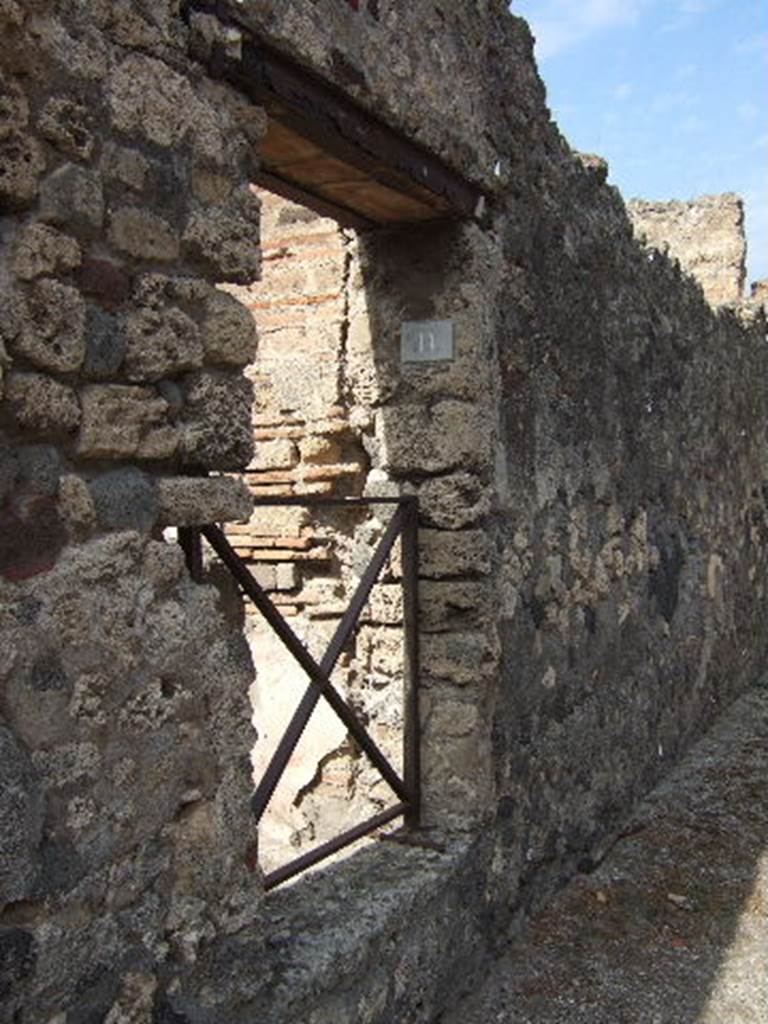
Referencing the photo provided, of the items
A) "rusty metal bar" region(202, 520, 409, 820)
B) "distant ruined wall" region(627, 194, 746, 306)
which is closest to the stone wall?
"rusty metal bar" region(202, 520, 409, 820)

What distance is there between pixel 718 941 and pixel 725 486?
3520 millimetres

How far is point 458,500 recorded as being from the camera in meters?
3.03

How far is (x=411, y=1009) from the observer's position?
8.73 feet

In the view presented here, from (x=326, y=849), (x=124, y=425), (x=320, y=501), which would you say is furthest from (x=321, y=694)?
(x=124, y=425)

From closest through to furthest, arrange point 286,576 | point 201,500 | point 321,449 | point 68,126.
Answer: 1. point 68,126
2. point 201,500
3. point 321,449
4. point 286,576

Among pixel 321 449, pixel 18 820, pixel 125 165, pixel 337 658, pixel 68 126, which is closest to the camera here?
pixel 18 820

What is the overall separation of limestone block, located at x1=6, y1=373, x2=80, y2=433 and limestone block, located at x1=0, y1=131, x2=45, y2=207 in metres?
0.27

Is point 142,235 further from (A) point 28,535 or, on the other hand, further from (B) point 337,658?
(B) point 337,658

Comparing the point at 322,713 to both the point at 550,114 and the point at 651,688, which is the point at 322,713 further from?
the point at 550,114

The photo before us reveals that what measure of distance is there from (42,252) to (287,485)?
2.15 metres

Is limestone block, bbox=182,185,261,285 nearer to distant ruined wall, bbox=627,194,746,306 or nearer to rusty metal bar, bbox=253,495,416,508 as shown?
rusty metal bar, bbox=253,495,416,508

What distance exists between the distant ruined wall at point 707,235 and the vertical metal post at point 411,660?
7.12 metres

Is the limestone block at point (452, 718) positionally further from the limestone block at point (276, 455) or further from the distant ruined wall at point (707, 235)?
the distant ruined wall at point (707, 235)

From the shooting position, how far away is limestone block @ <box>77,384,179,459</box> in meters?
1.75
